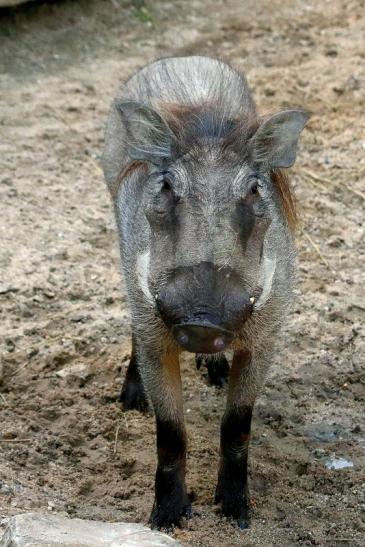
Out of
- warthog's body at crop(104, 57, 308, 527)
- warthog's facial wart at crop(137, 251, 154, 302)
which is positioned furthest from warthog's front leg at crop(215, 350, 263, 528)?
warthog's facial wart at crop(137, 251, 154, 302)

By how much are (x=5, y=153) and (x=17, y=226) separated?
825 millimetres

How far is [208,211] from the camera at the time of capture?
10.6 ft

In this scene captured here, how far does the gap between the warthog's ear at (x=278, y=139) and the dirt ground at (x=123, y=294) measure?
105 cm

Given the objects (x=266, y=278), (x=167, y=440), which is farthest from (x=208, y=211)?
(x=167, y=440)

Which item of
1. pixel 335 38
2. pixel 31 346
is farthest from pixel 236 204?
pixel 335 38

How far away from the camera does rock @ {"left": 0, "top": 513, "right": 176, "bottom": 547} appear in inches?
118

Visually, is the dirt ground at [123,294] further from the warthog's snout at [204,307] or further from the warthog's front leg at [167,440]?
the warthog's snout at [204,307]

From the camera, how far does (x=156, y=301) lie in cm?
320

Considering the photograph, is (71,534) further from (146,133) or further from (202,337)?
(146,133)

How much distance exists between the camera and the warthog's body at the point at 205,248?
10.1 feet

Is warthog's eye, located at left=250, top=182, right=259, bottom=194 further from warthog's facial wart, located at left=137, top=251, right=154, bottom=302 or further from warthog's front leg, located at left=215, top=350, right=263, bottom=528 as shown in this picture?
warthog's front leg, located at left=215, top=350, right=263, bottom=528

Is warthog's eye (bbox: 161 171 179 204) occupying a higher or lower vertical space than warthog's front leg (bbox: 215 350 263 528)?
higher

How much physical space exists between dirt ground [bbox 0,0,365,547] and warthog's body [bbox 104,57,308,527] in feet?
1.10

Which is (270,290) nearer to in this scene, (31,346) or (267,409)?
(267,409)
